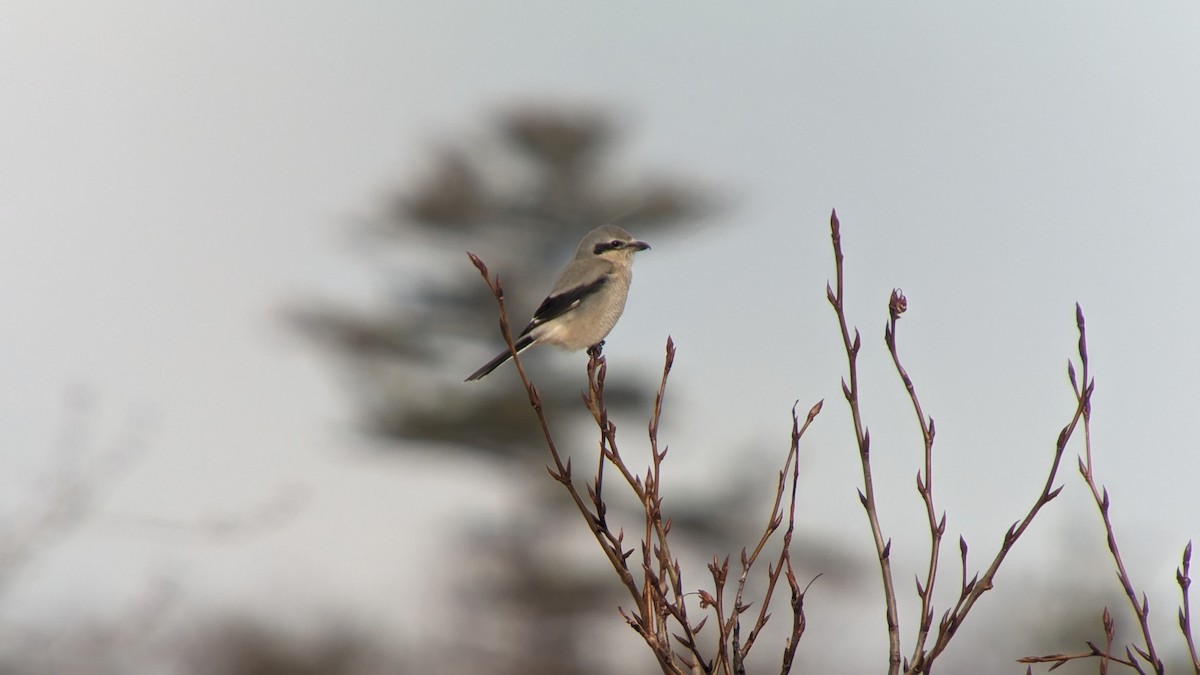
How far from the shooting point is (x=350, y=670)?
1697cm

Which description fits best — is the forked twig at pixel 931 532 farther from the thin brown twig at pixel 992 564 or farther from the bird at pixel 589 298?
the bird at pixel 589 298

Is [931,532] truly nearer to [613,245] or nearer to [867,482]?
[867,482]

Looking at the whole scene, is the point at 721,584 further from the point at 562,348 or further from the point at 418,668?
the point at 418,668

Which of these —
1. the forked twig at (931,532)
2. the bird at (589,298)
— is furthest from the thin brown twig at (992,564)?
the bird at (589,298)

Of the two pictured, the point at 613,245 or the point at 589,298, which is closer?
the point at 589,298

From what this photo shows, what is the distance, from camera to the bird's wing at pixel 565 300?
17.5 ft

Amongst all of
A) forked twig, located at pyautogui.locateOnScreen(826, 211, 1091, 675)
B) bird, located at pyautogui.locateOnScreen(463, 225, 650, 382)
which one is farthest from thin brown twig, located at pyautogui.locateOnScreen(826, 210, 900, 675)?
bird, located at pyautogui.locateOnScreen(463, 225, 650, 382)

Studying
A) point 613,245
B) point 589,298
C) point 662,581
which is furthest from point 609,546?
point 613,245

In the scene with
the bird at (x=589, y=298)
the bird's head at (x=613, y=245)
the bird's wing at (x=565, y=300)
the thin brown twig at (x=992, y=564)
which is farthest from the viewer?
the bird's head at (x=613, y=245)

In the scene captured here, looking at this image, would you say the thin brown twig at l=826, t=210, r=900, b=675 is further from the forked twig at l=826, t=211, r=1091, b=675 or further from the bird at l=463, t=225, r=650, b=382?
the bird at l=463, t=225, r=650, b=382

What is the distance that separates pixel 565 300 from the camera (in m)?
5.36

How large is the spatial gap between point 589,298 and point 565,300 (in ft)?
0.38

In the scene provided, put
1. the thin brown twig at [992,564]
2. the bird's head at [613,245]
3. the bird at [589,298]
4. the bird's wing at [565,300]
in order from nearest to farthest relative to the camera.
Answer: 1. the thin brown twig at [992,564]
2. the bird at [589,298]
3. the bird's wing at [565,300]
4. the bird's head at [613,245]

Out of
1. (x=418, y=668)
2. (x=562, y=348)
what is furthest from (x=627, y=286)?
(x=418, y=668)
